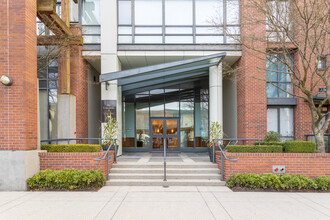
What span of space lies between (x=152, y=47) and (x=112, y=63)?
2283 millimetres

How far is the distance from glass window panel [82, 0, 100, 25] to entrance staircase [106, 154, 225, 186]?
819 cm

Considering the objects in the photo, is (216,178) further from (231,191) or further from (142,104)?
(142,104)

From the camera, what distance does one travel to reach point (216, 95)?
38.5ft

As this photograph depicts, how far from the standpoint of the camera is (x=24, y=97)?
22.3 ft

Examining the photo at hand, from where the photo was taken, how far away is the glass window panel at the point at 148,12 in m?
11.8

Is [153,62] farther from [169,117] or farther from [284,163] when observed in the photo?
[284,163]

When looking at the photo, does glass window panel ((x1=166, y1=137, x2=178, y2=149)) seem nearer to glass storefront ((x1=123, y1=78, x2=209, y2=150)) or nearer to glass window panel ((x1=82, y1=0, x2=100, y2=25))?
glass storefront ((x1=123, y1=78, x2=209, y2=150))

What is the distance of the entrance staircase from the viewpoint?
7312mm

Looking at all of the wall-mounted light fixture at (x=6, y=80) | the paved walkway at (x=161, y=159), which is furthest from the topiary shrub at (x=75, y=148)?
the wall-mounted light fixture at (x=6, y=80)

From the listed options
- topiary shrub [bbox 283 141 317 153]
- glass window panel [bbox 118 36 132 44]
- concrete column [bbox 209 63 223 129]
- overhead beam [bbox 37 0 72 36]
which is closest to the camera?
topiary shrub [bbox 283 141 317 153]

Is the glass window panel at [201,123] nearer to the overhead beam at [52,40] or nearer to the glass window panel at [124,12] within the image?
Result: the glass window panel at [124,12]

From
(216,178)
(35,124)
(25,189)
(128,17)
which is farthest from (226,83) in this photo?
(25,189)

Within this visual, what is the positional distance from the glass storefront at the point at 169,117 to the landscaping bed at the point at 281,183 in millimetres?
7319

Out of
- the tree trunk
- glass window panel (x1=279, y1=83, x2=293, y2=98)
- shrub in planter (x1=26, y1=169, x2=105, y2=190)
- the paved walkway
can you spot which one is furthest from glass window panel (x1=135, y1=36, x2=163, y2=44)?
the tree trunk
